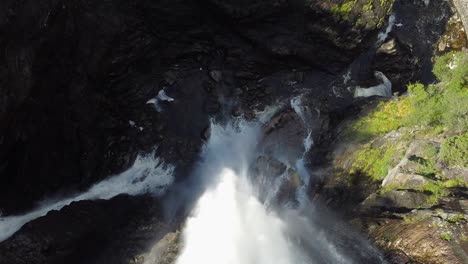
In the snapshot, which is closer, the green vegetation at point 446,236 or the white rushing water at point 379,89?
the green vegetation at point 446,236

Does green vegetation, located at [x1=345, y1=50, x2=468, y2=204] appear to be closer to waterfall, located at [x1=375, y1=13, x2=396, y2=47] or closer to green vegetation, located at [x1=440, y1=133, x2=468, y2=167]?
green vegetation, located at [x1=440, y1=133, x2=468, y2=167]

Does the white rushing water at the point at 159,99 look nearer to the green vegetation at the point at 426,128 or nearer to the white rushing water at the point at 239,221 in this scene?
the white rushing water at the point at 239,221

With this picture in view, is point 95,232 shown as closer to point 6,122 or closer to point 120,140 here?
point 120,140

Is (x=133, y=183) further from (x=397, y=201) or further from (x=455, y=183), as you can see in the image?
(x=455, y=183)

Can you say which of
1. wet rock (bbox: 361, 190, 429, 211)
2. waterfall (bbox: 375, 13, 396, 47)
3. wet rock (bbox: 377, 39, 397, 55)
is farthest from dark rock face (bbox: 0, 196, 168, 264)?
waterfall (bbox: 375, 13, 396, 47)

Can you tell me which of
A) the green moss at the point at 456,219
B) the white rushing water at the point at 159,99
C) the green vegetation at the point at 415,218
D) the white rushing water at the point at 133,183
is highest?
the white rushing water at the point at 159,99

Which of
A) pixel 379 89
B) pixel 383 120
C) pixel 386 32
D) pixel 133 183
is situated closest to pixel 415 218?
pixel 383 120

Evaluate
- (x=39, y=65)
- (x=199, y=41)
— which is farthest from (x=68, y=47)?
(x=199, y=41)

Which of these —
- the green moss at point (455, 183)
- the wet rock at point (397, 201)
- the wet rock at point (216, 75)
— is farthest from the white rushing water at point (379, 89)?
the green moss at point (455, 183)
